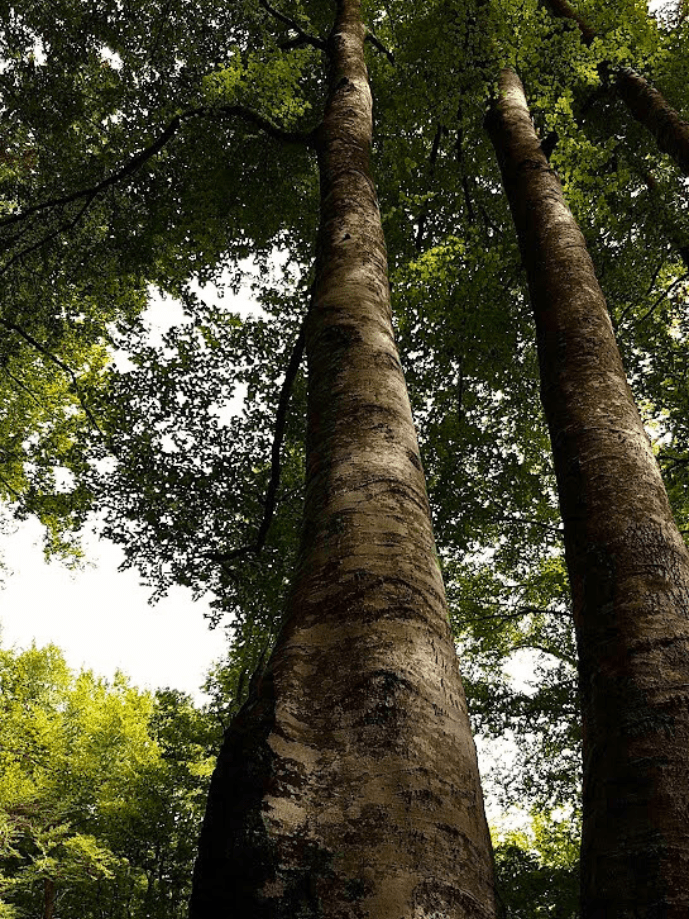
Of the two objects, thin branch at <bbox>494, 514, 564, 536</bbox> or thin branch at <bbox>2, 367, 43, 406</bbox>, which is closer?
thin branch at <bbox>494, 514, 564, 536</bbox>

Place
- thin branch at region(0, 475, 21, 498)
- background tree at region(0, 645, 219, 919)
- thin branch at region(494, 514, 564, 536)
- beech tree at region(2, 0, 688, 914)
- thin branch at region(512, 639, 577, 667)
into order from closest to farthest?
beech tree at region(2, 0, 688, 914)
thin branch at region(494, 514, 564, 536)
thin branch at region(512, 639, 577, 667)
background tree at region(0, 645, 219, 919)
thin branch at region(0, 475, 21, 498)

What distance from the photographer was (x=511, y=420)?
1020cm

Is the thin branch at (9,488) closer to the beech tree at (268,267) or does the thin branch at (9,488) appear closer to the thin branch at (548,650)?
the beech tree at (268,267)

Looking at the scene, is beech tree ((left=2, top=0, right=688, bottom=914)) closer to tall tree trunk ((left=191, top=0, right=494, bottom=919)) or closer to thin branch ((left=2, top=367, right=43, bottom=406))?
thin branch ((left=2, top=367, right=43, bottom=406))

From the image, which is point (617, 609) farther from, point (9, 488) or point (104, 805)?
point (9, 488)

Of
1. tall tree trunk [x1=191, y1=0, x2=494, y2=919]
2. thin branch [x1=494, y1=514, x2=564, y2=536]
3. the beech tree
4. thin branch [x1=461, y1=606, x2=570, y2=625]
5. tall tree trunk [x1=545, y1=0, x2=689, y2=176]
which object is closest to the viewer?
tall tree trunk [x1=191, y1=0, x2=494, y2=919]

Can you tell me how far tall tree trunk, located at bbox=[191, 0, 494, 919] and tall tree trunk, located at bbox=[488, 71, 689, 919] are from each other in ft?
1.85

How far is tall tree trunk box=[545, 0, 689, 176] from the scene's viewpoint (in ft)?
21.6

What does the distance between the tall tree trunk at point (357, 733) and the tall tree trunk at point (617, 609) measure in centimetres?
56

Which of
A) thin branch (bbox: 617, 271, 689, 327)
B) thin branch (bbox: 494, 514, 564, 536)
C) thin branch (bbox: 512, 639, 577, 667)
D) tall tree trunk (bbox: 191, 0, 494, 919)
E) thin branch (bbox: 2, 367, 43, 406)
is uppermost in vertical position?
thin branch (bbox: 2, 367, 43, 406)

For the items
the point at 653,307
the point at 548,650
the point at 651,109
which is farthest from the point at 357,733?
the point at 548,650

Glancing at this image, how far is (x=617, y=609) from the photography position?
2168 millimetres

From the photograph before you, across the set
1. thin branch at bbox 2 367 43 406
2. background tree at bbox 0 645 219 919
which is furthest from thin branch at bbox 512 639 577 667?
thin branch at bbox 2 367 43 406

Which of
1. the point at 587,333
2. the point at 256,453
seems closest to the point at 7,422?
the point at 256,453
